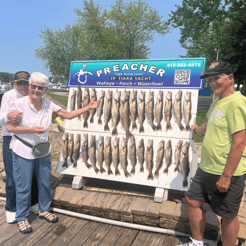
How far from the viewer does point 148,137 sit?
3998 mm

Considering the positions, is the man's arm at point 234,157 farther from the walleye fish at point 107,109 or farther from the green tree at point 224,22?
the green tree at point 224,22

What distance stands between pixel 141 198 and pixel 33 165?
1.84 metres

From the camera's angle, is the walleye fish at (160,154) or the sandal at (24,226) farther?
the walleye fish at (160,154)

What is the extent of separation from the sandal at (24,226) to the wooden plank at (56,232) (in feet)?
0.89

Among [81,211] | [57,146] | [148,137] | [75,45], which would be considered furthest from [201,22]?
[75,45]

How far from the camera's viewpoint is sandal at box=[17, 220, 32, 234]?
3.41 metres

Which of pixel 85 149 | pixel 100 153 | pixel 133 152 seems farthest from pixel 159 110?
pixel 85 149

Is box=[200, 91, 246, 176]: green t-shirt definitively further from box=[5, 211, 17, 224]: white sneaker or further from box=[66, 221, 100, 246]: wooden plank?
box=[5, 211, 17, 224]: white sneaker

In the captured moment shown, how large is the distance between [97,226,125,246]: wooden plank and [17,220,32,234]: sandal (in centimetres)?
112

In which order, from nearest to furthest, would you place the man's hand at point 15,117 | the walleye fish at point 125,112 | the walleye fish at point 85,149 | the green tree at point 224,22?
the man's hand at point 15,117 < the walleye fish at point 125,112 < the walleye fish at point 85,149 < the green tree at point 224,22

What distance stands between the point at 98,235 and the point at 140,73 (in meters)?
2.74

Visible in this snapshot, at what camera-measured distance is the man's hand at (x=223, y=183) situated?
2488 mm

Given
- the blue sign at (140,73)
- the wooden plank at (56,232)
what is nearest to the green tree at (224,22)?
the blue sign at (140,73)

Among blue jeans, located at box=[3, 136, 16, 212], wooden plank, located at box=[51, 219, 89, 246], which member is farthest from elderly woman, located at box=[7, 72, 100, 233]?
wooden plank, located at box=[51, 219, 89, 246]
